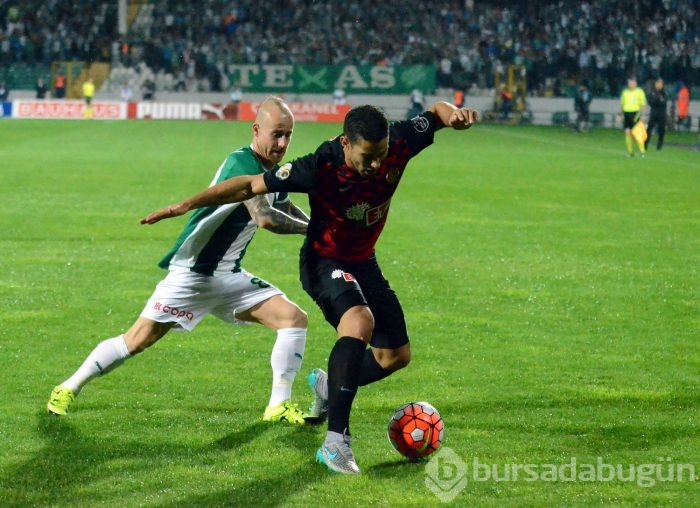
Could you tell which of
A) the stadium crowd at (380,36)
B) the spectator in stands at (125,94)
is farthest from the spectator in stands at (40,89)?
the spectator in stands at (125,94)

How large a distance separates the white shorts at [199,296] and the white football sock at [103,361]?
A: 0.80ft

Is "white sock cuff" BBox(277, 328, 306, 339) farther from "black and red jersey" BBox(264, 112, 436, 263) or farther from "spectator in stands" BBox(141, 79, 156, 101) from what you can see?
"spectator in stands" BBox(141, 79, 156, 101)

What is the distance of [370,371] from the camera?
6668 mm

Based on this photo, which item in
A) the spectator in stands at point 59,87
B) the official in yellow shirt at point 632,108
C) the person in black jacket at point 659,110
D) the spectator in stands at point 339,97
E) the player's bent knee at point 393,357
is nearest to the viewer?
the player's bent knee at point 393,357

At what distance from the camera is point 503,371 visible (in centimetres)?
834

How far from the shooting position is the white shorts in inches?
269

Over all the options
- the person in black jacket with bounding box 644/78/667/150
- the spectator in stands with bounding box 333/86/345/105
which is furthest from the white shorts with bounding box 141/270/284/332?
the spectator in stands with bounding box 333/86/345/105

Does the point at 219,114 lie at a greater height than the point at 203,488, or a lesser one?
lesser

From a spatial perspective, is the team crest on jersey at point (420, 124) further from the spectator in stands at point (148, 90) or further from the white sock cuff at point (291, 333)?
the spectator in stands at point (148, 90)

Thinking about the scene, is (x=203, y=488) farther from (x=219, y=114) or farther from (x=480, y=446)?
(x=219, y=114)

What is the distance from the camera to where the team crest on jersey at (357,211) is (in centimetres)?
624

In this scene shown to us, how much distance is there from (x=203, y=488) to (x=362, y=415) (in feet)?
5.39

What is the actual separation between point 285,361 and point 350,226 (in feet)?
3.61

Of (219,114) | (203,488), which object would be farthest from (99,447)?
(219,114)
